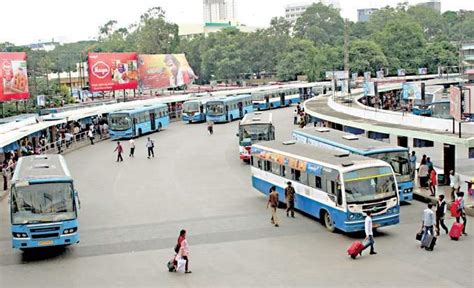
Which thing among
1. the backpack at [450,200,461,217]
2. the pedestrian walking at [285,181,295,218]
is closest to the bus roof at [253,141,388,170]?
the pedestrian walking at [285,181,295,218]

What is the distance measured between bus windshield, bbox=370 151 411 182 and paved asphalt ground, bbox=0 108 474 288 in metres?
1.10

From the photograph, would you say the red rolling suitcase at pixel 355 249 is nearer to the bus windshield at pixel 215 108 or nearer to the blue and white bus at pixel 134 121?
the blue and white bus at pixel 134 121

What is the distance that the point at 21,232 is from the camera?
1808cm

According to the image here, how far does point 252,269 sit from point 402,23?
A: 355ft

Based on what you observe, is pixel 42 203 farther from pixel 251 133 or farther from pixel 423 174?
pixel 251 133

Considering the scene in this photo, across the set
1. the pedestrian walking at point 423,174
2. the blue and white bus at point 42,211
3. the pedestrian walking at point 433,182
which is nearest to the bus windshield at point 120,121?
the pedestrian walking at point 423,174

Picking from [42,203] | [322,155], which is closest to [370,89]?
[322,155]

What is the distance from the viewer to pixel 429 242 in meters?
17.8

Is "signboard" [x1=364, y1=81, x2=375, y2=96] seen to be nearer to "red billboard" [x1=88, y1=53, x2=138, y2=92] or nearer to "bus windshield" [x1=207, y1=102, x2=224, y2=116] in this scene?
"bus windshield" [x1=207, y1=102, x2=224, y2=116]

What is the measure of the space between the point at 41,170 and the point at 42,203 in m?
1.59

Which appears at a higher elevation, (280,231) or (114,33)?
(114,33)

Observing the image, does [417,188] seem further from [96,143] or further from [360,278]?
[96,143]

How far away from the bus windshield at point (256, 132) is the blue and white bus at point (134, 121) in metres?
15.5

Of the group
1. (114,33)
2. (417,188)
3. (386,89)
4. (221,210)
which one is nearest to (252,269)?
(221,210)
